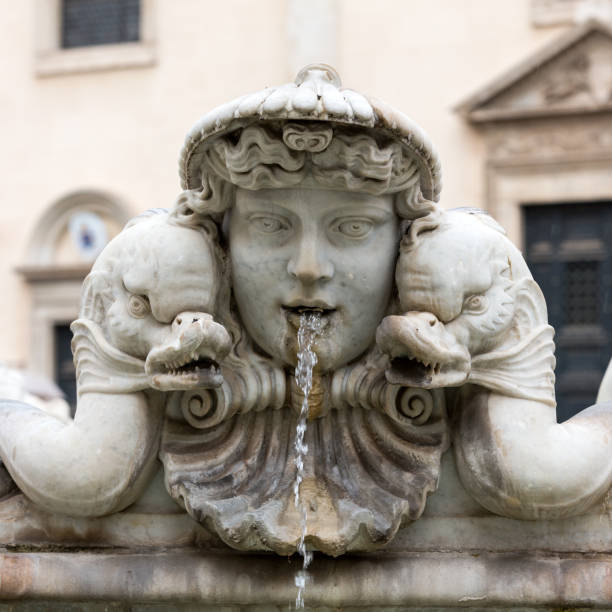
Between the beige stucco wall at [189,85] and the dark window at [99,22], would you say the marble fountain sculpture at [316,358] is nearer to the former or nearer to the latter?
the beige stucco wall at [189,85]

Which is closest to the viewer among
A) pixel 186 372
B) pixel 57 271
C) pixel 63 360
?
pixel 186 372

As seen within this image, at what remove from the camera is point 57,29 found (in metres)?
13.9

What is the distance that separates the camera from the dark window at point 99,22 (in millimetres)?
13672

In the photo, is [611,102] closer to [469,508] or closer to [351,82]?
[351,82]

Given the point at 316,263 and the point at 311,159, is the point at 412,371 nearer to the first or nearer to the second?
the point at 316,263

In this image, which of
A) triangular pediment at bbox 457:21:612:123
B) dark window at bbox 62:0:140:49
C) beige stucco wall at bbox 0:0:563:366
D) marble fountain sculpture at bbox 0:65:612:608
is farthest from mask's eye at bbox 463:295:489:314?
dark window at bbox 62:0:140:49

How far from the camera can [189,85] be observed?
13094 mm

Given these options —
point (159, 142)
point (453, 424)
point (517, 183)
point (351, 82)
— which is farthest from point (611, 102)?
point (453, 424)

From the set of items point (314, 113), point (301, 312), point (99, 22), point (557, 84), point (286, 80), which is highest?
point (99, 22)

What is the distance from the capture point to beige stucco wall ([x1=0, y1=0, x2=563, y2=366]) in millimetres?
12195

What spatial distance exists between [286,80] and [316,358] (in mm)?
10483

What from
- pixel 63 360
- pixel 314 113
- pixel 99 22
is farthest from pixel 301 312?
pixel 99 22

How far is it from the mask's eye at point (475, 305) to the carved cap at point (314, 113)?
0.71 ft

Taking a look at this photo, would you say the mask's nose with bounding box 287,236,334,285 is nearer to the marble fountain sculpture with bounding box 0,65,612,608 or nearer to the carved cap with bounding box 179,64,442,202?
the marble fountain sculpture with bounding box 0,65,612,608
